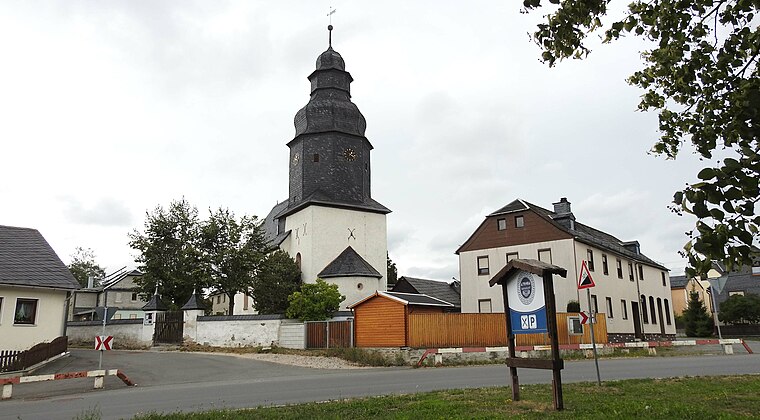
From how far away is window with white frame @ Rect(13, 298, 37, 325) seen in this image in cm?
2378

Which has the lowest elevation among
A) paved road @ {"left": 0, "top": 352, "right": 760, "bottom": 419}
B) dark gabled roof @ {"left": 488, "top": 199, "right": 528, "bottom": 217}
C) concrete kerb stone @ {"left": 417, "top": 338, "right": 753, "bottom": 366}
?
paved road @ {"left": 0, "top": 352, "right": 760, "bottom": 419}

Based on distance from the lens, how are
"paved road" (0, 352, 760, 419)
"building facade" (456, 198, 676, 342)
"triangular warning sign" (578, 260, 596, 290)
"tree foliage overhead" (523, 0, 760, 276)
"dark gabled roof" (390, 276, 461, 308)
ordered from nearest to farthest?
"tree foliage overhead" (523, 0, 760, 276) → "paved road" (0, 352, 760, 419) → "triangular warning sign" (578, 260, 596, 290) → "building facade" (456, 198, 676, 342) → "dark gabled roof" (390, 276, 461, 308)

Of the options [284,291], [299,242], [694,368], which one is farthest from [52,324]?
[694,368]

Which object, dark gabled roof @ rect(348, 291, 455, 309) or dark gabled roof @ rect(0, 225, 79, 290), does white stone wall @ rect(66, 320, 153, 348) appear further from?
dark gabled roof @ rect(348, 291, 455, 309)

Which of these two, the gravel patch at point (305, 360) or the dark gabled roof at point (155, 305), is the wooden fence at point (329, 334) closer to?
the gravel patch at point (305, 360)

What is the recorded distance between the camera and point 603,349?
82.5 ft

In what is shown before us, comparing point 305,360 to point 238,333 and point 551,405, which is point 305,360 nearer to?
point 238,333

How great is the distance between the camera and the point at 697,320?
4866 cm

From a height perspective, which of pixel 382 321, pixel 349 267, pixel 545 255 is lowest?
pixel 382 321

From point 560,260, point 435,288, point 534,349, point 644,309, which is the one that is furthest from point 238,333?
point 644,309

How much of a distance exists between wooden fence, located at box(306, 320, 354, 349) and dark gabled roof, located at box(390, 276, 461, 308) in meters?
14.1

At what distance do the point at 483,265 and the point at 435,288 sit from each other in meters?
6.62

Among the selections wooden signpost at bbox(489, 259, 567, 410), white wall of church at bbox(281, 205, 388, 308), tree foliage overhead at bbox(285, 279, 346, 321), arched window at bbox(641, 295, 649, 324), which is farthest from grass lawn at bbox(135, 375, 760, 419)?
arched window at bbox(641, 295, 649, 324)

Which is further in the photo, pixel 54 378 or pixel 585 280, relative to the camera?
pixel 54 378
